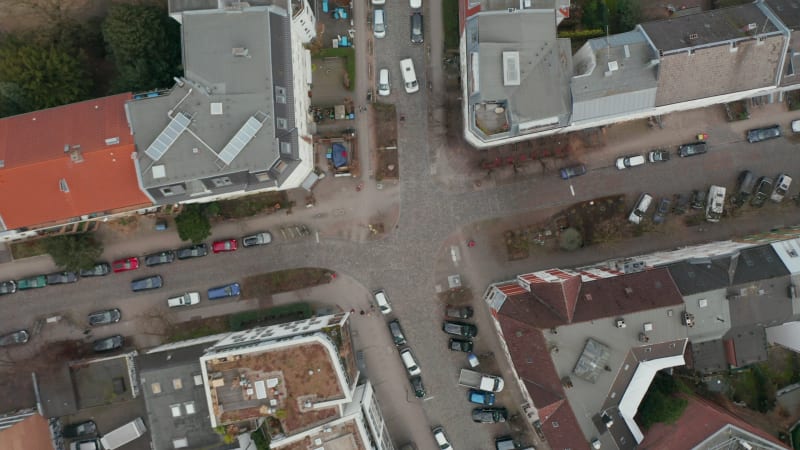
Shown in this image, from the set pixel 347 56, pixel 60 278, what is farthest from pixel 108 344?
pixel 347 56

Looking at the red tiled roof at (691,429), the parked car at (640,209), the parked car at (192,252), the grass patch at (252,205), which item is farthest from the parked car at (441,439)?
the parked car at (192,252)

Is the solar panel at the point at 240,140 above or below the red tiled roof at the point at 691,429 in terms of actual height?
above

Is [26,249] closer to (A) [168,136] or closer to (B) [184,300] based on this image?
(B) [184,300]

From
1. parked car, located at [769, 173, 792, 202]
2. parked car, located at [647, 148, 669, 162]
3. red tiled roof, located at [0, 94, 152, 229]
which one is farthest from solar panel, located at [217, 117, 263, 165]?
parked car, located at [769, 173, 792, 202]

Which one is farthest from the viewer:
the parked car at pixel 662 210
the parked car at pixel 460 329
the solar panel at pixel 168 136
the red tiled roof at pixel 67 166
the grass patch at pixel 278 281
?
the grass patch at pixel 278 281

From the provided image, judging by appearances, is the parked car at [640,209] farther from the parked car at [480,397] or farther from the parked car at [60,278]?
the parked car at [60,278]

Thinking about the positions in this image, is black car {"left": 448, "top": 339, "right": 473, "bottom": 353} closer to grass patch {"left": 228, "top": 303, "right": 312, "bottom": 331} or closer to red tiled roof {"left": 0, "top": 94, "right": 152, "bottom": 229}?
grass patch {"left": 228, "top": 303, "right": 312, "bottom": 331}

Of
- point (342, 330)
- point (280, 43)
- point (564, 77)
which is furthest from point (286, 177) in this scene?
point (564, 77)
